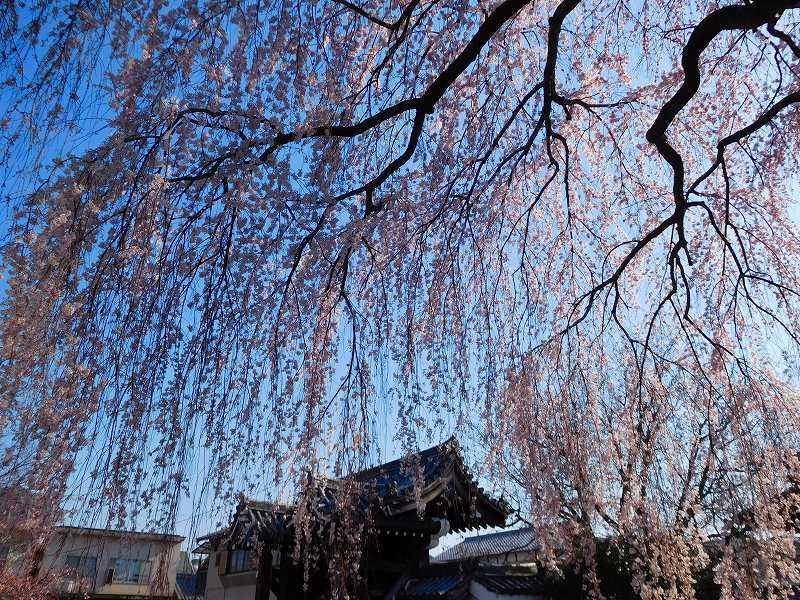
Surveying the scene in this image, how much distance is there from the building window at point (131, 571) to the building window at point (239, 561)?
1156cm

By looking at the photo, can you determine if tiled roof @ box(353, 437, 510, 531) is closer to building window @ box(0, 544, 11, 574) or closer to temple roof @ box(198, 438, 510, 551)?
temple roof @ box(198, 438, 510, 551)

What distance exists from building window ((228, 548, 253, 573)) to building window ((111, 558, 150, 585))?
37.9 feet

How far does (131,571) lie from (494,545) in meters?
12.9

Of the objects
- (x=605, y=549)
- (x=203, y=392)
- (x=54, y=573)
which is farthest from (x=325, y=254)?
(x=54, y=573)

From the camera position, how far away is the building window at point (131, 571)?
1969cm

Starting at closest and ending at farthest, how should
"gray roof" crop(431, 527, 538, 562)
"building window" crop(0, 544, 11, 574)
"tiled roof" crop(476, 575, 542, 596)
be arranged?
"tiled roof" crop(476, 575, 542, 596), "building window" crop(0, 544, 11, 574), "gray roof" crop(431, 527, 538, 562)

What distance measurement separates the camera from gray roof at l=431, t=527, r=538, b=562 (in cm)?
1860

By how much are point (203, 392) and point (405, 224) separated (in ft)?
7.38

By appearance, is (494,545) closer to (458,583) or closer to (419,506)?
(458,583)

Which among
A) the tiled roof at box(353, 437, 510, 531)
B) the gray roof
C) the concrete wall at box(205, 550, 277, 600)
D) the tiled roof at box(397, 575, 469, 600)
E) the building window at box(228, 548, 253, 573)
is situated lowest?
the tiled roof at box(397, 575, 469, 600)

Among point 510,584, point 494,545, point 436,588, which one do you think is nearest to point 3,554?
point 436,588

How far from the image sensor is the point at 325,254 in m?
4.18

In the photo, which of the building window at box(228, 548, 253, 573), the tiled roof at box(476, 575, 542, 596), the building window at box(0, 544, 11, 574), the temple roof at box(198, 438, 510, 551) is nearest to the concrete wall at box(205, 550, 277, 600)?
the building window at box(228, 548, 253, 573)

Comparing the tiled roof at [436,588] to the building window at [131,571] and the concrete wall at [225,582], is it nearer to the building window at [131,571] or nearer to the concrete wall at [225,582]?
the concrete wall at [225,582]
